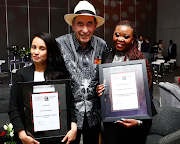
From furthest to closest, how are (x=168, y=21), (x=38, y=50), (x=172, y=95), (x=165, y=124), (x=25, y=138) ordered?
1. (x=168, y=21)
2. (x=172, y=95)
3. (x=165, y=124)
4. (x=38, y=50)
5. (x=25, y=138)

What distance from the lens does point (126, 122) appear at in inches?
48.5

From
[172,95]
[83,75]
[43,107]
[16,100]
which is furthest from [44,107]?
[172,95]

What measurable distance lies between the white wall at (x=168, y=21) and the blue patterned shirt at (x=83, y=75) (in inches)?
412

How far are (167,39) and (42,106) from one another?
11668 millimetres

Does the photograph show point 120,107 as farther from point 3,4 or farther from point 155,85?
point 3,4

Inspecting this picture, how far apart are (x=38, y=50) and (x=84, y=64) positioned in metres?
0.43

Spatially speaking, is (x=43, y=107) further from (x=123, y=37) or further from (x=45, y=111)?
(x=123, y=37)

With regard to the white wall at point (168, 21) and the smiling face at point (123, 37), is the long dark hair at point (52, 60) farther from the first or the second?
the white wall at point (168, 21)

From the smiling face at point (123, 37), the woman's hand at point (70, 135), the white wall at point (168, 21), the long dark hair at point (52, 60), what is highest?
the white wall at point (168, 21)

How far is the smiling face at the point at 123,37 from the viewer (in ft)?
4.44

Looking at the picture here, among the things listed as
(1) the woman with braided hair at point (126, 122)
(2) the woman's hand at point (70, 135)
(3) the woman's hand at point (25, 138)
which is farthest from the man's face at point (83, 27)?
(3) the woman's hand at point (25, 138)

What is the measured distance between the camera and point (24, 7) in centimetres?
898

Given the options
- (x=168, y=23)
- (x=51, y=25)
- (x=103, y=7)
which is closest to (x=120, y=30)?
(x=51, y=25)

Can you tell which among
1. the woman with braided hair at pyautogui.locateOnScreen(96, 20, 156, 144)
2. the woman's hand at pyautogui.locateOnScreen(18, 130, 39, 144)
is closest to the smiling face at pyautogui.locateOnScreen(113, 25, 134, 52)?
the woman with braided hair at pyautogui.locateOnScreen(96, 20, 156, 144)
